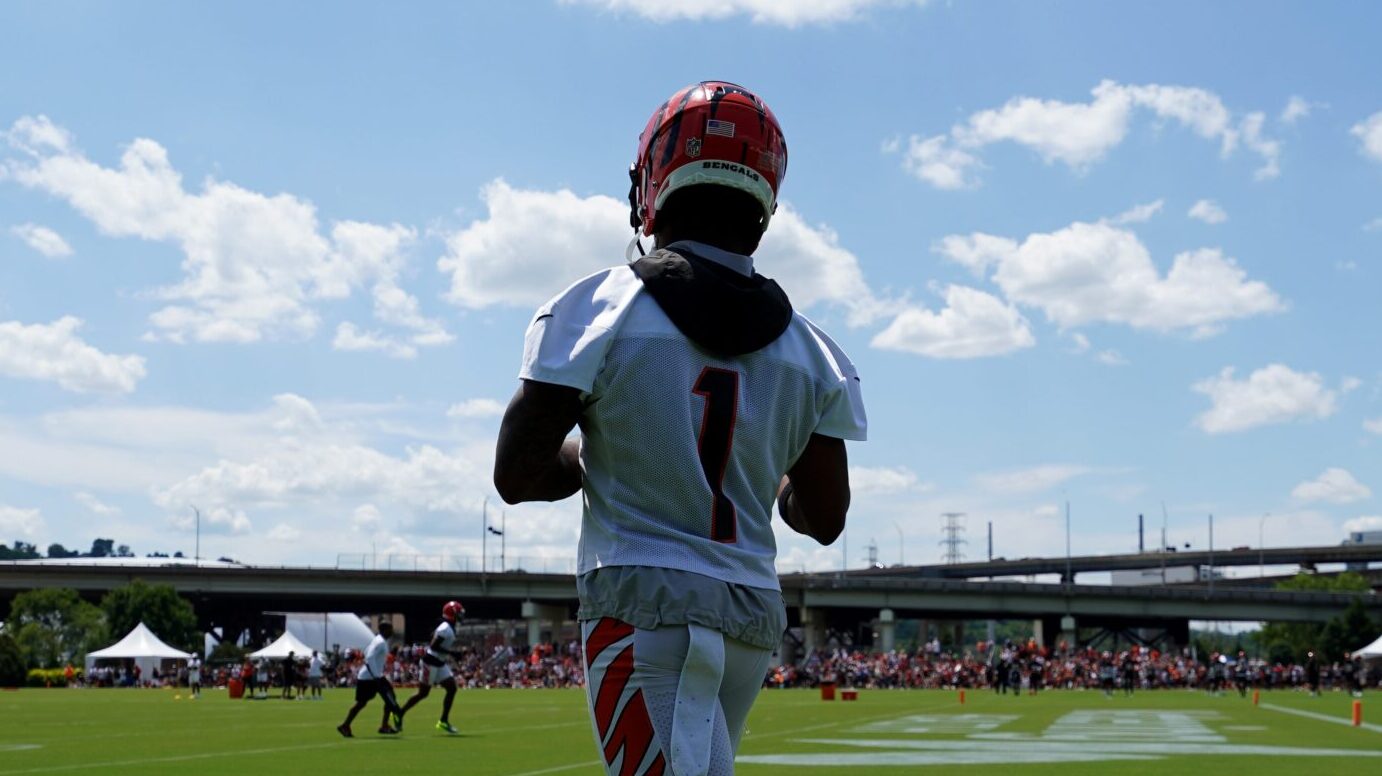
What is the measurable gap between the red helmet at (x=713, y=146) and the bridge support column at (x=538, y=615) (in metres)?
95.5

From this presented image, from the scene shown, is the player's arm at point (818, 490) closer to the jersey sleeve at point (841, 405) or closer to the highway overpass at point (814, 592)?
the jersey sleeve at point (841, 405)

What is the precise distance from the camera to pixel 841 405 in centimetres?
379

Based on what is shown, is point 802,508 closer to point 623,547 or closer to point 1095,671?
point 623,547

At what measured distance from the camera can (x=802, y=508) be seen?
390 centimetres

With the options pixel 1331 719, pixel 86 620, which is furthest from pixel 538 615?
pixel 1331 719

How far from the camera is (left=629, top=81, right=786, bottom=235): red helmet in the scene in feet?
12.1

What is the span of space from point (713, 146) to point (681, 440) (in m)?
0.74

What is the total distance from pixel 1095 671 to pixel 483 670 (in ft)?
107

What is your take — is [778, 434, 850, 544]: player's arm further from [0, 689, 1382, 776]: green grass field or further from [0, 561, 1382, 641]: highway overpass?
[0, 561, 1382, 641]: highway overpass

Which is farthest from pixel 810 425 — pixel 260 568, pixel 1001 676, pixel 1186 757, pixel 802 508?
pixel 260 568

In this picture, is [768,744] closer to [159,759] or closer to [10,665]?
[159,759]

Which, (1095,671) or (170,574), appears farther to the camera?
(170,574)

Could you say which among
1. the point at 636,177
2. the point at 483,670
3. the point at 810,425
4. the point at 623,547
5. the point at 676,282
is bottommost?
the point at 483,670

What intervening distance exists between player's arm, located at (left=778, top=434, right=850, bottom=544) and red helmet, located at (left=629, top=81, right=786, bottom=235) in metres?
0.58
